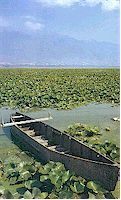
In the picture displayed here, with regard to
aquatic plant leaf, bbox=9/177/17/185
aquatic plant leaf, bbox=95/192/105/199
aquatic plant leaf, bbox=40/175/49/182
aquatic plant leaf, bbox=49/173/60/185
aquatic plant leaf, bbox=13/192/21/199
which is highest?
aquatic plant leaf, bbox=49/173/60/185

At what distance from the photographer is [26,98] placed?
44.7 feet

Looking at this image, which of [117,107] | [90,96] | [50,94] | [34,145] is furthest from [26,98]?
[34,145]

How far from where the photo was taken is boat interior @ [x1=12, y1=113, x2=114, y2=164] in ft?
18.7

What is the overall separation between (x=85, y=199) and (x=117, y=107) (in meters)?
8.15

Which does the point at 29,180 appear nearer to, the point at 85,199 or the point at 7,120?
the point at 85,199

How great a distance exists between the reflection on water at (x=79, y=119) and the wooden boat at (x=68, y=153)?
0.32 m

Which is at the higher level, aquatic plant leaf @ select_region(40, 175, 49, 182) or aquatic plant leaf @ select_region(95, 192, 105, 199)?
aquatic plant leaf @ select_region(40, 175, 49, 182)

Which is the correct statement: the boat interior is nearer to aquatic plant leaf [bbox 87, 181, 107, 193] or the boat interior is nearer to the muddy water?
aquatic plant leaf [bbox 87, 181, 107, 193]

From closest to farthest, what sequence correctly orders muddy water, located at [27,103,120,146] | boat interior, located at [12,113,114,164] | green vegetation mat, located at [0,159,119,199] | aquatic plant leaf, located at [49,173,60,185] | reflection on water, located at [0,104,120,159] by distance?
1. green vegetation mat, located at [0,159,119,199]
2. aquatic plant leaf, located at [49,173,60,185]
3. boat interior, located at [12,113,114,164]
4. reflection on water, located at [0,104,120,159]
5. muddy water, located at [27,103,120,146]

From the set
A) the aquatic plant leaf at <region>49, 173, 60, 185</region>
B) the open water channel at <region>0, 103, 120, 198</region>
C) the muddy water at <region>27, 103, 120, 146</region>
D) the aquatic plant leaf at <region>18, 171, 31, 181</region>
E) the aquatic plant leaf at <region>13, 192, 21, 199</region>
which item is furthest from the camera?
the muddy water at <region>27, 103, 120, 146</region>

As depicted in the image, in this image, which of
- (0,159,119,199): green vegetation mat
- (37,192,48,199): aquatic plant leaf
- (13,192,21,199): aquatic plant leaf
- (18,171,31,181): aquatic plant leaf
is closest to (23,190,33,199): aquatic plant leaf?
(0,159,119,199): green vegetation mat

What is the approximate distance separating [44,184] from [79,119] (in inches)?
213

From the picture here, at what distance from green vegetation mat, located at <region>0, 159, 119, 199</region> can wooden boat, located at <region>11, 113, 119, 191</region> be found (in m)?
0.18

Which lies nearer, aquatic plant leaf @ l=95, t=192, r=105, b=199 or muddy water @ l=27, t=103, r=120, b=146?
aquatic plant leaf @ l=95, t=192, r=105, b=199
